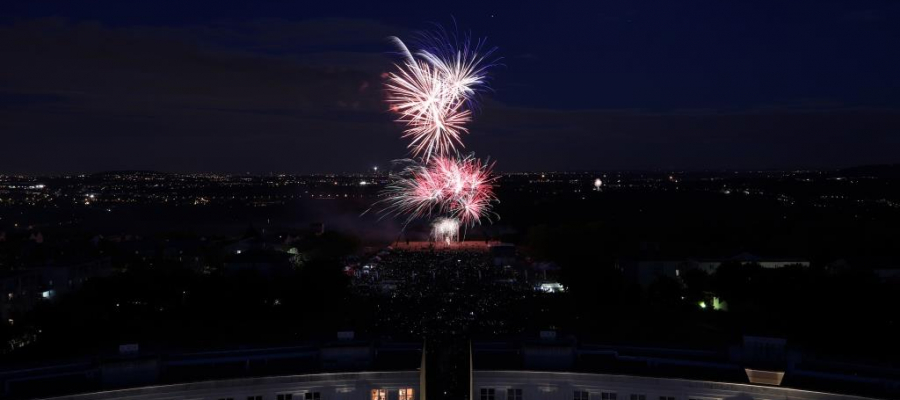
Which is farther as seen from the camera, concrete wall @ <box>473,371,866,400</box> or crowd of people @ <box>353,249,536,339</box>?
crowd of people @ <box>353,249,536,339</box>

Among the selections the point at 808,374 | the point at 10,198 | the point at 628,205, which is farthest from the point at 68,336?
the point at 10,198

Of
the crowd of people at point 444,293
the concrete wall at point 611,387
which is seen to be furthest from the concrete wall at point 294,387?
the crowd of people at point 444,293

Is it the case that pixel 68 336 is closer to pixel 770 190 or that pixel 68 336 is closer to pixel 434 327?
pixel 434 327

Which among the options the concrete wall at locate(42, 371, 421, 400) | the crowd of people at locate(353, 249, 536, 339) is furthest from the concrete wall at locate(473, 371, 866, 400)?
the crowd of people at locate(353, 249, 536, 339)

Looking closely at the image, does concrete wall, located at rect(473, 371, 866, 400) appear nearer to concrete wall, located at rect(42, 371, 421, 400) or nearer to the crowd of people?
concrete wall, located at rect(42, 371, 421, 400)

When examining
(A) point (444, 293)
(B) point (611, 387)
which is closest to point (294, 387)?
(B) point (611, 387)

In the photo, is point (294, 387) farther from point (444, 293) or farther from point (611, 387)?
point (444, 293)

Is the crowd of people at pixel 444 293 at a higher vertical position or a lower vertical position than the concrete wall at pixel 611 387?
higher

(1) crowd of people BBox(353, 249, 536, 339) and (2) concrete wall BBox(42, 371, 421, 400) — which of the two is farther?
(1) crowd of people BBox(353, 249, 536, 339)

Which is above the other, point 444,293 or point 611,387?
point 444,293

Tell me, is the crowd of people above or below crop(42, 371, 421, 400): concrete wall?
above

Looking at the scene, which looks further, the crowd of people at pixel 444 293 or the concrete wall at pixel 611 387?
the crowd of people at pixel 444 293

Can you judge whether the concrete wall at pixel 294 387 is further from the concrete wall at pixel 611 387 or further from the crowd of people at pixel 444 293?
the crowd of people at pixel 444 293

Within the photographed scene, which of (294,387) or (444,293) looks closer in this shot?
(294,387)
